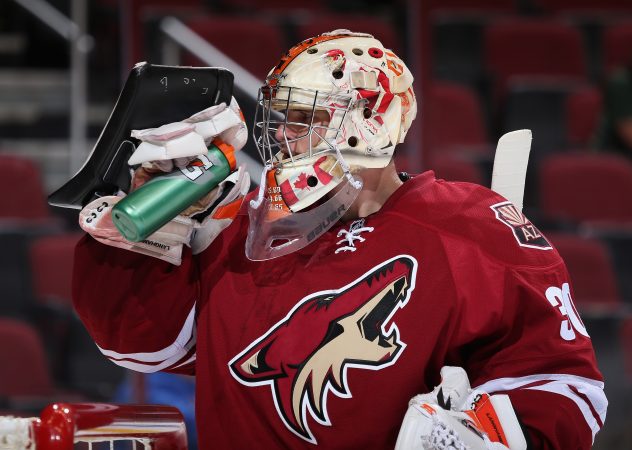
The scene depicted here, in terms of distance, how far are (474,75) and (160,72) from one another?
10.6 ft

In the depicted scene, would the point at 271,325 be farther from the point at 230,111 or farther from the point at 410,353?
the point at 230,111

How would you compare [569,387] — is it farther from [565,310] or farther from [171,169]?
[171,169]

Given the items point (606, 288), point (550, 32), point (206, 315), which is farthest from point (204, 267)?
point (550, 32)

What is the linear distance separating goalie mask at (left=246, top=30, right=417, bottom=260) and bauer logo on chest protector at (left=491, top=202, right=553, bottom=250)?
0.60ft

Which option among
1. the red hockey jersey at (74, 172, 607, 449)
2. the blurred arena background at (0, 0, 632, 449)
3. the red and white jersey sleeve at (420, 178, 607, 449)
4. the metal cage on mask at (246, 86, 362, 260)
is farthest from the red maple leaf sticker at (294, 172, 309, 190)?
the blurred arena background at (0, 0, 632, 449)

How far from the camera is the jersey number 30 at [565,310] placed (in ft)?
5.29

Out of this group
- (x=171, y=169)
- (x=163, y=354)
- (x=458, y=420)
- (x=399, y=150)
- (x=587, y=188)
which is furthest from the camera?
(x=587, y=188)

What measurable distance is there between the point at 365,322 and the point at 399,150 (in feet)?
5.64

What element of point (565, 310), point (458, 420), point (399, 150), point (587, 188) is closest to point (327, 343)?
point (458, 420)

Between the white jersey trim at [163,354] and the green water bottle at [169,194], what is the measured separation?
244 millimetres

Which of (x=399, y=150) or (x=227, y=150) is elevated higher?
(x=227, y=150)

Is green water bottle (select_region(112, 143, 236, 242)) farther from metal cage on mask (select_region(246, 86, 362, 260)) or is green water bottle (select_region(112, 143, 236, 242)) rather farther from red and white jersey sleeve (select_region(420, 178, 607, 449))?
red and white jersey sleeve (select_region(420, 178, 607, 449))

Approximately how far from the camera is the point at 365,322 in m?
1.65

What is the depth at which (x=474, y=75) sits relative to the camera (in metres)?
4.72
